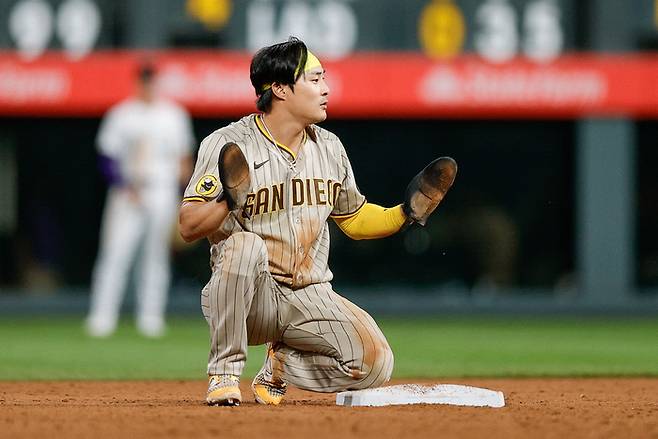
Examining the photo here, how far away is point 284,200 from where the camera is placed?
218 inches

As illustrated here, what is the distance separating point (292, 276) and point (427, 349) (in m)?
4.10

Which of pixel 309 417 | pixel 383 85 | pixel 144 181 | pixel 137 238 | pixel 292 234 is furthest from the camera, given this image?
pixel 383 85

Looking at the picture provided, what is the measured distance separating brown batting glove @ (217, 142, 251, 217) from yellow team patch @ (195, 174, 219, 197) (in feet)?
0.50

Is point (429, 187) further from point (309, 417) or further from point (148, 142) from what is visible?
point (148, 142)

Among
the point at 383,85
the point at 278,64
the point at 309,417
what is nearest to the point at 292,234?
the point at 278,64

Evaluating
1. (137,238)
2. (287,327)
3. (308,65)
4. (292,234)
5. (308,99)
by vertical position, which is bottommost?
(137,238)

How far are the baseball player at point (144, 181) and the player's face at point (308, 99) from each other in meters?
4.80

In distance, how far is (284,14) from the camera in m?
11.9

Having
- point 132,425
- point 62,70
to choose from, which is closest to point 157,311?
point 62,70

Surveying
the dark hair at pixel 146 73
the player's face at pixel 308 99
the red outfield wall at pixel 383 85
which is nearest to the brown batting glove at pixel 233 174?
the player's face at pixel 308 99

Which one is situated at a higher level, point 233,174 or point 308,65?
point 308,65

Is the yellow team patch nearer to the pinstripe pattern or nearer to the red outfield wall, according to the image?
the pinstripe pattern

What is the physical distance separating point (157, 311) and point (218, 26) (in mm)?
2938

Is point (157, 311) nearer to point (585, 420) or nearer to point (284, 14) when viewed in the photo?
point (284, 14)
